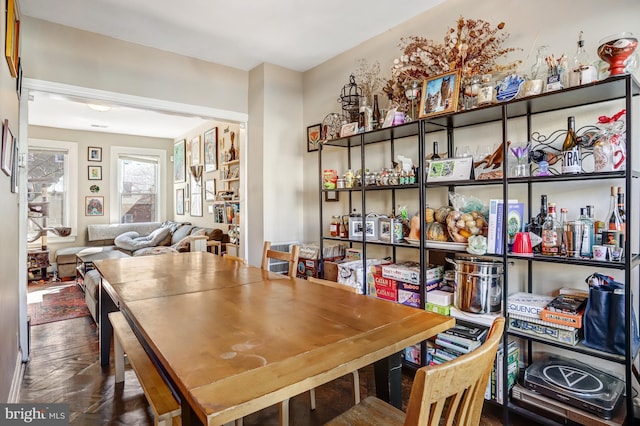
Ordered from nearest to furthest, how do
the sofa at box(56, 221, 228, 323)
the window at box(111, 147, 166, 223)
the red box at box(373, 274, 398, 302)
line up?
the red box at box(373, 274, 398, 302)
the sofa at box(56, 221, 228, 323)
the window at box(111, 147, 166, 223)

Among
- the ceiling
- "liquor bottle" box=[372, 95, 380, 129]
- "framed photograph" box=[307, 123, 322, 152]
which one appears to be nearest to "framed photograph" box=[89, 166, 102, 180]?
the ceiling

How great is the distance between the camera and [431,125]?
245cm

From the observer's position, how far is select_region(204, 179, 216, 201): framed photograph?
232 inches

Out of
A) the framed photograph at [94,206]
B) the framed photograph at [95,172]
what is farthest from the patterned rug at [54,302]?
the framed photograph at [95,172]

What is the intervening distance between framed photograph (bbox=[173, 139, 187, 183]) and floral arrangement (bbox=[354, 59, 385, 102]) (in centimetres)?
496

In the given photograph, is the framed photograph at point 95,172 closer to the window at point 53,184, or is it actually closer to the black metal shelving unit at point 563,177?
the window at point 53,184

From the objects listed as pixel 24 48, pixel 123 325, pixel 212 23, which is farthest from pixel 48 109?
pixel 123 325

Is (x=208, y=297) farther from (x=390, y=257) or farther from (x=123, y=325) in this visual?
(x=390, y=257)

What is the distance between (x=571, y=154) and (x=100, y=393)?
122 inches

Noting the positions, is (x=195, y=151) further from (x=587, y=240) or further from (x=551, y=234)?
(x=587, y=240)

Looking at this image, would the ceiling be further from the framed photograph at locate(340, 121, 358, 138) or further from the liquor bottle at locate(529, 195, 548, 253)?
the liquor bottle at locate(529, 195, 548, 253)

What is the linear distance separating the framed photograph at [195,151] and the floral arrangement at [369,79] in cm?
414

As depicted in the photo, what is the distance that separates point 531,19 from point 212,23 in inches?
92.2

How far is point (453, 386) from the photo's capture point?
0.73 m
